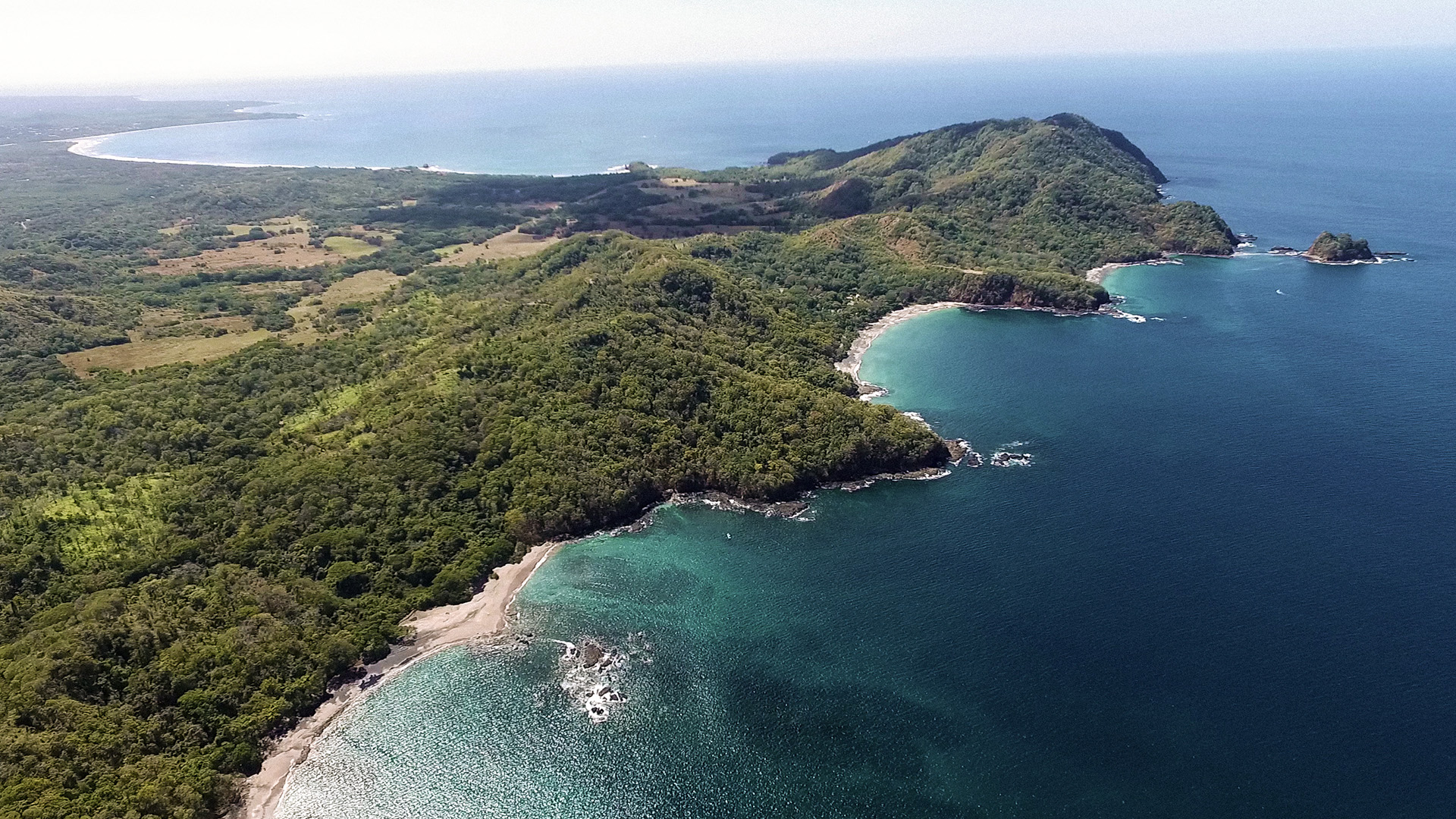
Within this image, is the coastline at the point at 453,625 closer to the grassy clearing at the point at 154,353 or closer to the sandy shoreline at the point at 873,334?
the sandy shoreline at the point at 873,334

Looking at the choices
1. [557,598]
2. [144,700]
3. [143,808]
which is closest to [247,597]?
[144,700]

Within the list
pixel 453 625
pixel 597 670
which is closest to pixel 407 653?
pixel 453 625

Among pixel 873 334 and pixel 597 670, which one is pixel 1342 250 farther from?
pixel 597 670

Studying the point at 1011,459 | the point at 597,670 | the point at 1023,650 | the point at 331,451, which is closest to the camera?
the point at 1023,650

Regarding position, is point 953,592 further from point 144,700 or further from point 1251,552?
point 144,700

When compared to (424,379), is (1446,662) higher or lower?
lower

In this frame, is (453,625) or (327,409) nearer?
(453,625)

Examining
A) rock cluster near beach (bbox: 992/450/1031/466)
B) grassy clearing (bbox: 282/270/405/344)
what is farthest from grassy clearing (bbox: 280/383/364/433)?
rock cluster near beach (bbox: 992/450/1031/466)
